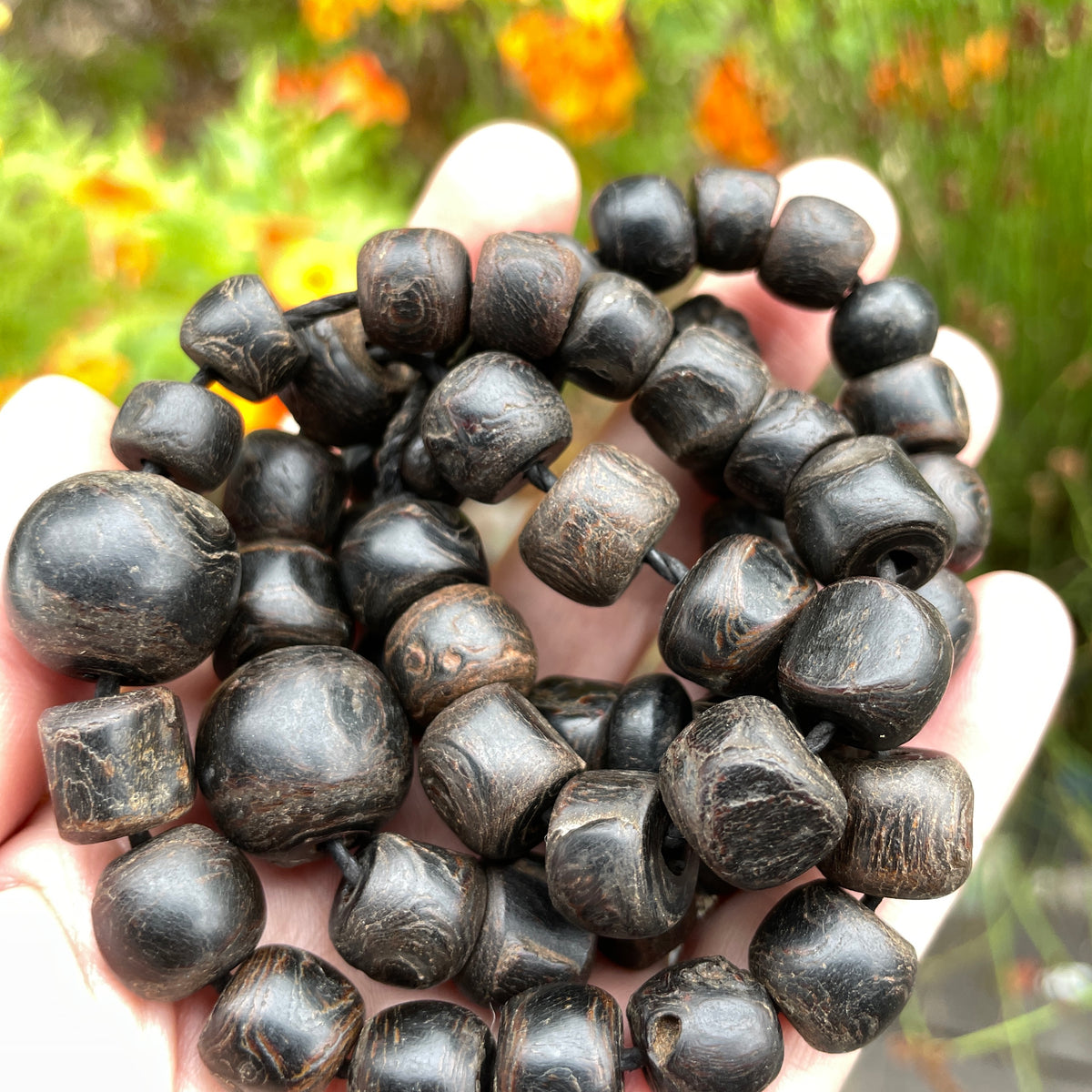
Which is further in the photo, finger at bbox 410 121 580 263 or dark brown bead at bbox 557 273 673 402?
finger at bbox 410 121 580 263

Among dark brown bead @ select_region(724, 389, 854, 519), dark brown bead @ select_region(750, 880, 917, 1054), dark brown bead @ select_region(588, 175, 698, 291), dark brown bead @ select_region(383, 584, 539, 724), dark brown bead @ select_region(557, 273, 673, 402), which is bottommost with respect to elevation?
dark brown bead @ select_region(750, 880, 917, 1054)

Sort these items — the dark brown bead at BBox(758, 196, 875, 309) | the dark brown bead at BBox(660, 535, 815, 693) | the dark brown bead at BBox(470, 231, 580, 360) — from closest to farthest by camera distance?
the dark brown bead at BBox(660, 535, 815, 693) → the dark brown bead at BBox(470, 231, 580, 360) → the dark brown bead at BBox(758, 196, 875, 309)

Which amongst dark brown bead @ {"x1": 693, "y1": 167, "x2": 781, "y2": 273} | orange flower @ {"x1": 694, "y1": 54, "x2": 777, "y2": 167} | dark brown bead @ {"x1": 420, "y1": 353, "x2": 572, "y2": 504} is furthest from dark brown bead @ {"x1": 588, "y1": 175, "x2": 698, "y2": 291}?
orange flower @ {"x1": 694, "y1": 54, "x2": 777, "y2": 167}

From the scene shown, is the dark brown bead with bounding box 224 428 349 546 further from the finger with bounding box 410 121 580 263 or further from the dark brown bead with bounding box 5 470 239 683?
the finger with bounding box 410 121 580 263

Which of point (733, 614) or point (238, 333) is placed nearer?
point (733, 614)

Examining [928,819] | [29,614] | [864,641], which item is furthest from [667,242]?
[29,614]

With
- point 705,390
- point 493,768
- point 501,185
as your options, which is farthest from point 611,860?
point 501,185

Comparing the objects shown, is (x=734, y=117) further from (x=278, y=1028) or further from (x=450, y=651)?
(x=278, y=1028)
